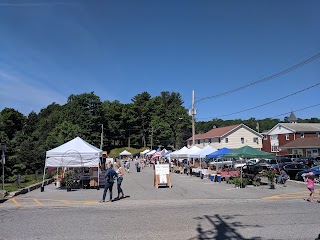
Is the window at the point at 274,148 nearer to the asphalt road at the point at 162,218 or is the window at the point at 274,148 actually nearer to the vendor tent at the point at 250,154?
the vendor tent at the point at 250,154

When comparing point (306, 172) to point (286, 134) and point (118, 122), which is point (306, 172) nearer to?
point (286, 134)

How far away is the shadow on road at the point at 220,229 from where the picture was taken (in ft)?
27.8

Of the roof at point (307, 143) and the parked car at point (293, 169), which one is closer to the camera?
the parked car at point (293, 169)

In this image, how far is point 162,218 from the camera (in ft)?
36.3

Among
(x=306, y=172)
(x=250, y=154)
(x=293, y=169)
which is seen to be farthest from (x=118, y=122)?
(x=250, y=154)

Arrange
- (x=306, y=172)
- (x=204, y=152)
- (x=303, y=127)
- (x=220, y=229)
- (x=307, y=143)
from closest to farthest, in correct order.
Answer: (x=220, y=229) < (x=306, y=172) < (x=204, y=152) < (x=307, y=143) < (x=303, y=127)

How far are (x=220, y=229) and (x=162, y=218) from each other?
2.29 m

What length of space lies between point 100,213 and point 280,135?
2493 inches

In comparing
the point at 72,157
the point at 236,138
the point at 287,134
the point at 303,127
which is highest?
the point at 303,127

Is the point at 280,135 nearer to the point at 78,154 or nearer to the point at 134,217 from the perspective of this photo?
the point at 78,154

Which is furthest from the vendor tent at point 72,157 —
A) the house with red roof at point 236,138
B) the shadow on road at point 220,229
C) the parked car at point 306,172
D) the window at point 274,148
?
the window at point 274,148

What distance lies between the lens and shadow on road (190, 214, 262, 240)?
8.46 m

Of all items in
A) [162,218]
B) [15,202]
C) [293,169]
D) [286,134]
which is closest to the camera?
[162,218]

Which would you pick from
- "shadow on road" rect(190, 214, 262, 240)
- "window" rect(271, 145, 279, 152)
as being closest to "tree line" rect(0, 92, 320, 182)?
"window" rect(271, 145, 279, 152)
